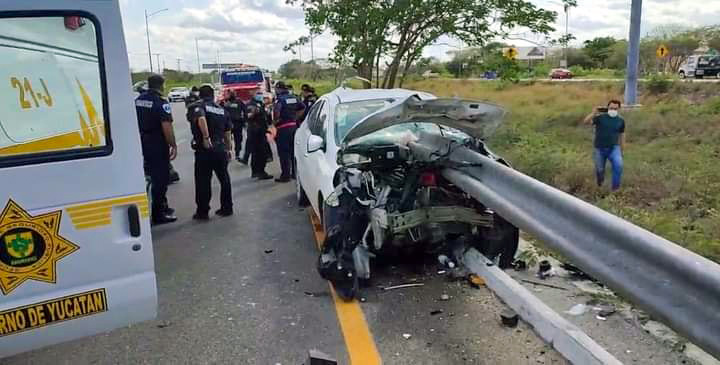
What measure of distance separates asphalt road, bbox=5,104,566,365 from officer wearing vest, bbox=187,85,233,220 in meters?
1.05

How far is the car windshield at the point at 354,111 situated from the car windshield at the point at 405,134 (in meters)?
1.14

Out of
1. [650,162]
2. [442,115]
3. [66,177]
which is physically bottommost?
[650,162]

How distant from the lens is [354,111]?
6102 mm

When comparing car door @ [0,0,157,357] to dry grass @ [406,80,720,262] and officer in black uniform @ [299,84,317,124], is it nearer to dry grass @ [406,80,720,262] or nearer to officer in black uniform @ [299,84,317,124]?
dry grass @ [406,80,720,262]

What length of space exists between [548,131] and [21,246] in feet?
52.1

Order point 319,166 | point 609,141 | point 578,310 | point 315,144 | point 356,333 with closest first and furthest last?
point 356,333, point 578,310, point 315,144, point 319,166, point 609,141

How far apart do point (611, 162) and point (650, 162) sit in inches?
108

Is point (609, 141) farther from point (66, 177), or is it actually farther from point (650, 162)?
point (66, 177)

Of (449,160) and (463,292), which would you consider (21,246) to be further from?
(463,292)

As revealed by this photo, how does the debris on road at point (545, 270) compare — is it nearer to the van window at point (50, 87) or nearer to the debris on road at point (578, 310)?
the debris on road at point (578, 310)

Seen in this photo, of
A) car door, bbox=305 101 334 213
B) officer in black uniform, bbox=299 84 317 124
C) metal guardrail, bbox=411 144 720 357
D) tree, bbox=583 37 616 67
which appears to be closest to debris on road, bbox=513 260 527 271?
car door, bbox=305 101 334 213

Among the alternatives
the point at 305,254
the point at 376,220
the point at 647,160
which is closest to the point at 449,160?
the point at 376,220

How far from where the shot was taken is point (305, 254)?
18.5 ft

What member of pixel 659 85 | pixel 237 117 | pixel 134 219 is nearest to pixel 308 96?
pixel 237 117
